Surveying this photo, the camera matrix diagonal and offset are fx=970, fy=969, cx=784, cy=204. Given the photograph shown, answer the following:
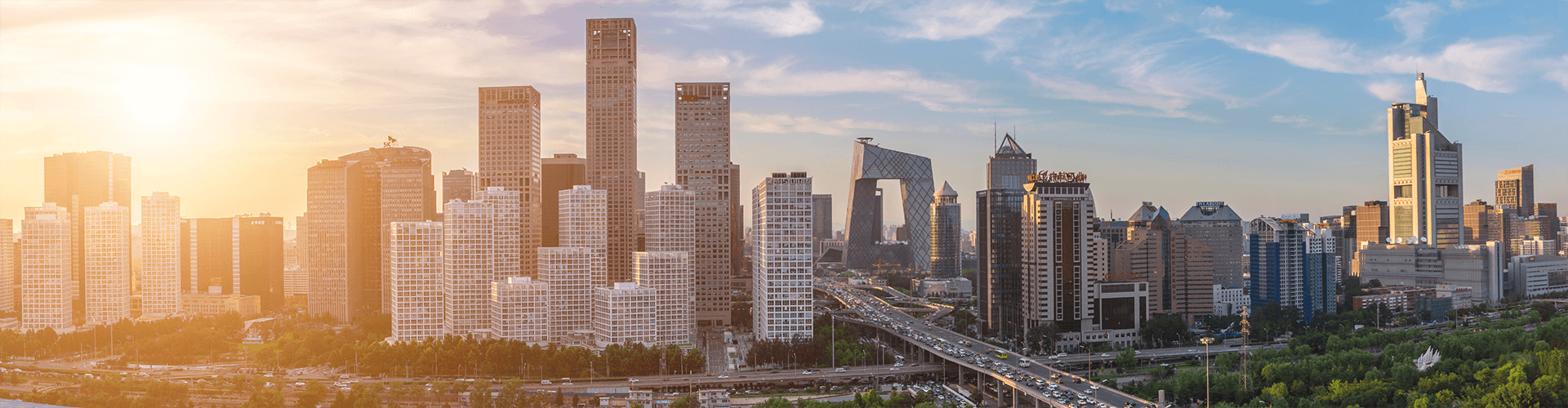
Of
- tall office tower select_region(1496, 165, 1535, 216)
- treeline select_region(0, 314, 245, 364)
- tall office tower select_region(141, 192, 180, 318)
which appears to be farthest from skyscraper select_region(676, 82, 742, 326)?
tall office tower select_region(1496, 165, 1535, 216)

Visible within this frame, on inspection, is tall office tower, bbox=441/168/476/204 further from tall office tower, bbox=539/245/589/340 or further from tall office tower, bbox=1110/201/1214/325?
tall office tower, bbox=1110/201/1214/325

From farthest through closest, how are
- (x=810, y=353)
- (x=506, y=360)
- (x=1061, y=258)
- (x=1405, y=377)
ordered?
(x=1061, y=258), (x=810, y=353), (x=506, y=360), (x=1405, y=377)

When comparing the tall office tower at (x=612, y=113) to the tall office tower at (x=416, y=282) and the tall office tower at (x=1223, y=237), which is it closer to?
the tall office tower at (x=416, y=282)

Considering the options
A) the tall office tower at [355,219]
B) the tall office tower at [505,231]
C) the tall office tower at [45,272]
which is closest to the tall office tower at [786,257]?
the tall office tower at [505,231]

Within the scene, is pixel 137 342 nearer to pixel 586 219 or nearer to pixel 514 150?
pixel 586 219

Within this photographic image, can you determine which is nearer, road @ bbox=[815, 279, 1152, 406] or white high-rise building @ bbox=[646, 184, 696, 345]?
road @ bbox=[815, 279, 1152, 406]

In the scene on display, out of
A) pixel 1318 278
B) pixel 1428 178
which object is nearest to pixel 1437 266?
pixel 1428 178
